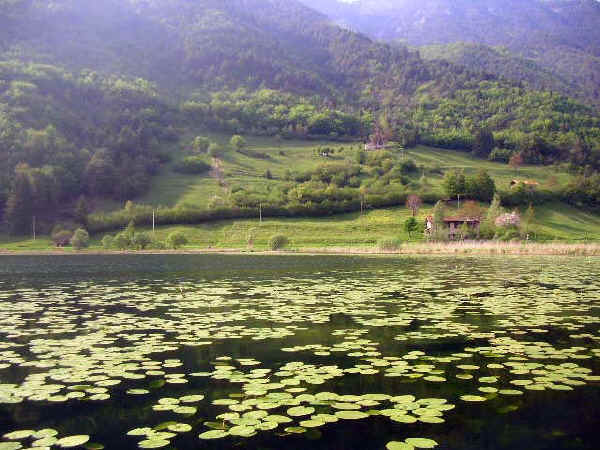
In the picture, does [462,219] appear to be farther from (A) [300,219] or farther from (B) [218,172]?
(B) [218,172]

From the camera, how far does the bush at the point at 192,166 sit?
13475 cm

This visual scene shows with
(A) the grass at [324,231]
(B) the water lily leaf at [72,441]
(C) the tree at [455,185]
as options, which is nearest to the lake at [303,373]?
(B) the water lily leaf at [72,441]

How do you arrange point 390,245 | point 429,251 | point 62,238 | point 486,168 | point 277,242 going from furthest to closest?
point 486,168, point 62,238, point 277,242, point 390,245, point 429,251

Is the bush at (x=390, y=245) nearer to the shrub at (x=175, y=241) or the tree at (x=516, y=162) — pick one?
the shrub at (x=175, y=241)

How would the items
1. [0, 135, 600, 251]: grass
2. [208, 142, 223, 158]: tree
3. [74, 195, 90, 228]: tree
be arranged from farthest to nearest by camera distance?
1. [208, 142, 223, 158]: tree
2. [74, 195, 90, 228]: tree
3. [0, 135, 600, 251]: grass

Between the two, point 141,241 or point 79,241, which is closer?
point 79,241

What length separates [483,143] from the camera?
545 feet

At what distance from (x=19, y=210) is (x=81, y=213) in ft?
35.6

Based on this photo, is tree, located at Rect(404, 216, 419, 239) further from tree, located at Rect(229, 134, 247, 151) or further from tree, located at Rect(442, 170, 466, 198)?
tree, located at Rect(229, 134, 247, 151)

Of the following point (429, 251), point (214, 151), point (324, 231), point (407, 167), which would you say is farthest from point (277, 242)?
point (214, 151)

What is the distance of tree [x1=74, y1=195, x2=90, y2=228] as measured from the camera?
340 ft

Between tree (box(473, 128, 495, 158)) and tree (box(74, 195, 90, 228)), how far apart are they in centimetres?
10986

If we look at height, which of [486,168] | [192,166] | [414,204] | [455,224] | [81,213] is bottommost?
[455,224]

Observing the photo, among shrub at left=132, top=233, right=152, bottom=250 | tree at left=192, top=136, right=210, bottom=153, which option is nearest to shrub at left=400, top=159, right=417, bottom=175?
tree at left=192, top=136, right=210, bottom=153
